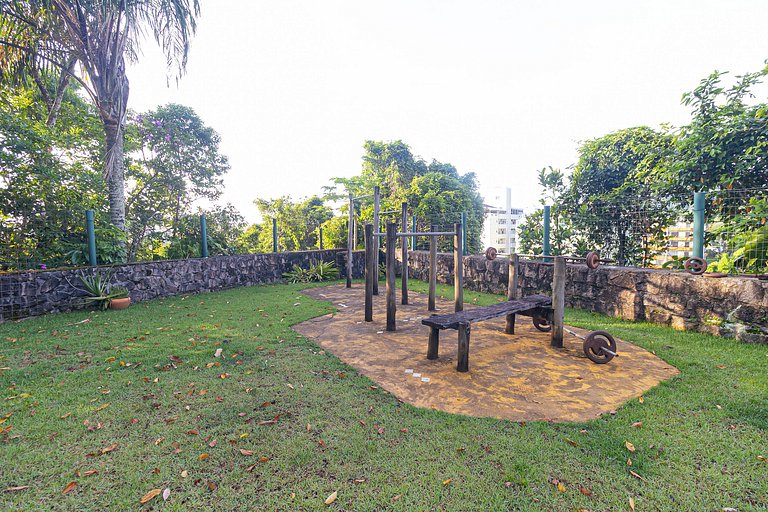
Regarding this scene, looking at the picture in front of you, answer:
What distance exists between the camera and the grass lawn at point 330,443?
195cm

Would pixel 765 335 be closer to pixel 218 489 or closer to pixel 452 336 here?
pixel 452 336

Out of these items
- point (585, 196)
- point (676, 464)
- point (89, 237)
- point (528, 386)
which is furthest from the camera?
point (585, 196)

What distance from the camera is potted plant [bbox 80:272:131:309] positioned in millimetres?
6939

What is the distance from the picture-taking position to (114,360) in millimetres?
4047

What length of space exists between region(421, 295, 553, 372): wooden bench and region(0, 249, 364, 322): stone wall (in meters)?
7.15

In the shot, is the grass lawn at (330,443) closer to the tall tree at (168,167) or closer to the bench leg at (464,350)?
the bench leg at (464,350)

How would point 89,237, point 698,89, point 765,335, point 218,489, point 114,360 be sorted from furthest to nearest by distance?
point 89,237 → point 698,89 → point 765,335 → point 114,360 → point 218,489

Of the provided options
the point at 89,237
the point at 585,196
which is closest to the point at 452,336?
the point at 585,196

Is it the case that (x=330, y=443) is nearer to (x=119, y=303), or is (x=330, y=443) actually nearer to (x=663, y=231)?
(x=119, y=303)

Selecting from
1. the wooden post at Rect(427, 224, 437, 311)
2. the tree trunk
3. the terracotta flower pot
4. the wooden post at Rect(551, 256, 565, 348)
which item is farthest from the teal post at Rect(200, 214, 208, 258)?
the wooden post at Rect(551, 256, 565, 348)

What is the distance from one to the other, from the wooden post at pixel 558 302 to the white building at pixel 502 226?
5.34 ft

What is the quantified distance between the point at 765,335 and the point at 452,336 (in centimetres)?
390

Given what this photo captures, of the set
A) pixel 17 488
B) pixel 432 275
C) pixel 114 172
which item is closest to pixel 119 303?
pixel 114 172

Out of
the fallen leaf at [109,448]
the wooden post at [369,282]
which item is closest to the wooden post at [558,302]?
the wooden post at [369,282]
